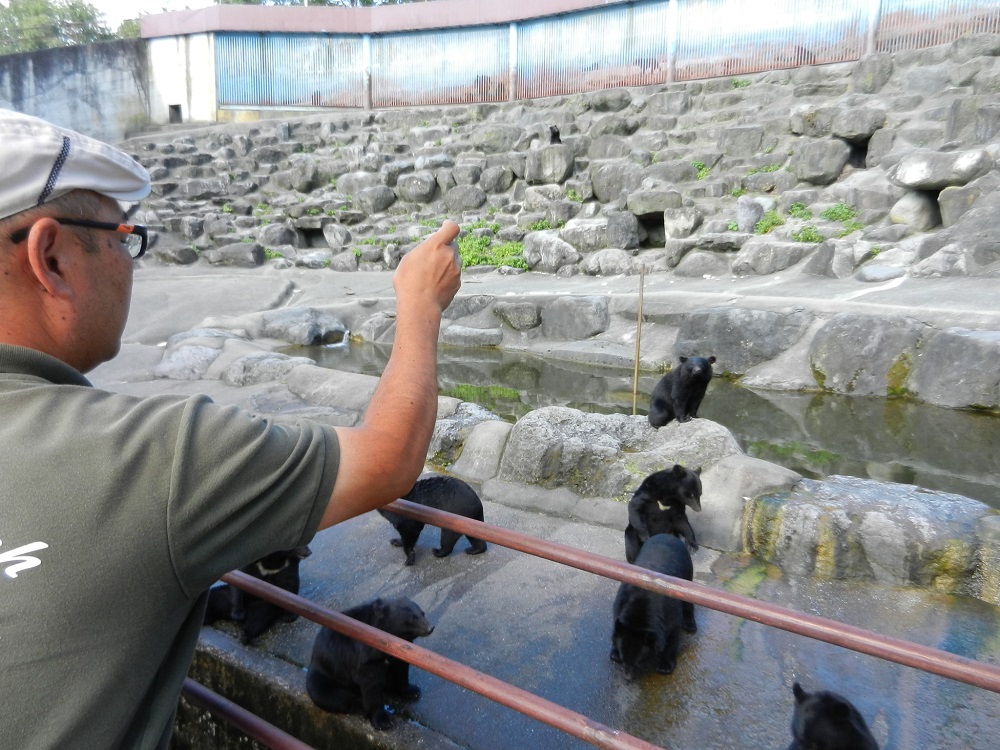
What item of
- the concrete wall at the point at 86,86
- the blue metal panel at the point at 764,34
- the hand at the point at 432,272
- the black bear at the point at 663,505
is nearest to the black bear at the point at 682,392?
the black bear at the point at 663,505

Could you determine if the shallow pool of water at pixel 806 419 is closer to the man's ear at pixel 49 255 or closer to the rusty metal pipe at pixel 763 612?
the rusty metal pipe at pixel 763 612

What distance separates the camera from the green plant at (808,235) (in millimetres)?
12938

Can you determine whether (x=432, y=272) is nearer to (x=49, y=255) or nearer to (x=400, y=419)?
(x=400, y=419)

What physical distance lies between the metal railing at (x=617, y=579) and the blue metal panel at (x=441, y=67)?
892 inches

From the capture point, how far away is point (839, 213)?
1348cm

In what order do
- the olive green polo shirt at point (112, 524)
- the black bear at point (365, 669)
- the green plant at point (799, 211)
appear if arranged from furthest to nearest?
1. the green plant at point (799, 211)
2. the black bear at point (365, 669)
3. the olive green polo shirt at point (112, 524)

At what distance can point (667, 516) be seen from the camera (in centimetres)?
428

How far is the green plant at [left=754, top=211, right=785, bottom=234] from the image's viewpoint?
1400 cm

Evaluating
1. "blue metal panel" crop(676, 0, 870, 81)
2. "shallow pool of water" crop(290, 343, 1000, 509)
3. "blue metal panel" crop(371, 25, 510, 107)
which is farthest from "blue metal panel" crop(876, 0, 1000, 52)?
"shallow pool of water" crop(290, 343, 1000, 509)

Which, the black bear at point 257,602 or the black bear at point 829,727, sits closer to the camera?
the black bear at point 829,727

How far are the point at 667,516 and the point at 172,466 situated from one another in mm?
3514

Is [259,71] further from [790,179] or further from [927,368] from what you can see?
[927,368]

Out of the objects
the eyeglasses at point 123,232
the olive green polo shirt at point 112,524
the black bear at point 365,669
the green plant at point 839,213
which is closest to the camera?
the olive green polo shirt at point 112,524

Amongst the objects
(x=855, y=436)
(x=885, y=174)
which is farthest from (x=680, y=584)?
(x=885, y=174)
